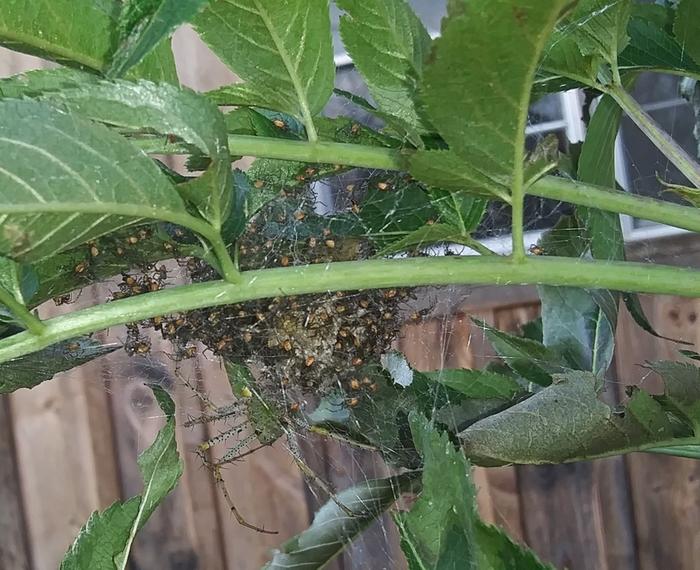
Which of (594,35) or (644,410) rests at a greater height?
(594,35)

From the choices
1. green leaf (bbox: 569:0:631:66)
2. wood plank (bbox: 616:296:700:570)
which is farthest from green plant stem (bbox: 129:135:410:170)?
wood plank (bbox: 616:296:700:570)

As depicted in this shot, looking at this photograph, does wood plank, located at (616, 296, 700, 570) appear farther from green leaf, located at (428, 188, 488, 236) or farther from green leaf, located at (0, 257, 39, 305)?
green leaf, located at (0, 257, 39, 305)

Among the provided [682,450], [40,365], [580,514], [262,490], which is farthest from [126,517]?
[580,514]

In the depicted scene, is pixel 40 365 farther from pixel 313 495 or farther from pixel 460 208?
pixel 313 495

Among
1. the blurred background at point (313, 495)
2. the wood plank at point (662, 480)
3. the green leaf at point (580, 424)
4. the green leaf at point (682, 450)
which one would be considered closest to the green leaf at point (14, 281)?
the green leaf at point (580, 424)

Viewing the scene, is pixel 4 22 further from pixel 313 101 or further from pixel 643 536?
pixel 643 536

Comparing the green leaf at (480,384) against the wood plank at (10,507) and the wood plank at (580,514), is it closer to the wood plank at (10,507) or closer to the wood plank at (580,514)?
the wood plank at (580,514)

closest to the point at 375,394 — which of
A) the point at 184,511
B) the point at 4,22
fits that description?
the point at 4,22
